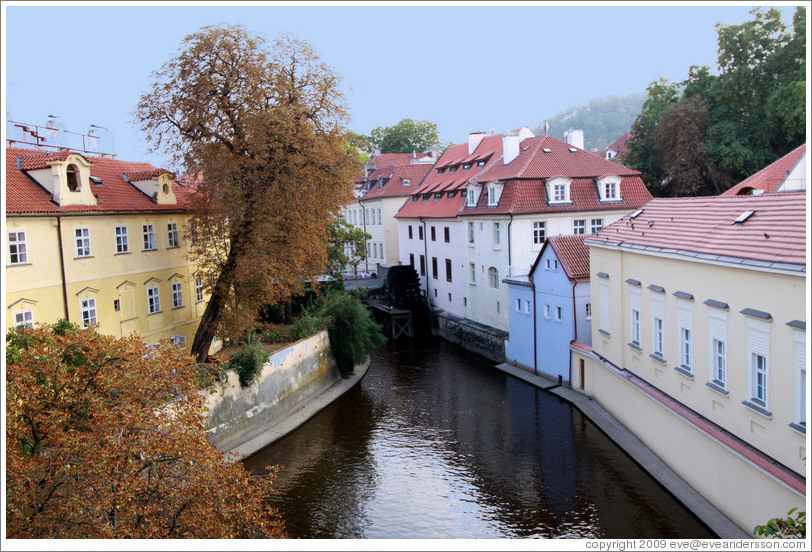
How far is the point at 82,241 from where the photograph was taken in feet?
64.6

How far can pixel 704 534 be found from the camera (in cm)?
1245

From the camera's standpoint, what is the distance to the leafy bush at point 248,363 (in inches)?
792

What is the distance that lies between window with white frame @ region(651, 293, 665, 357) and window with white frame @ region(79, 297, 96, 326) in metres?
15.2

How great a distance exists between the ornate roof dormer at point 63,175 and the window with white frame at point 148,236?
2.31 meters

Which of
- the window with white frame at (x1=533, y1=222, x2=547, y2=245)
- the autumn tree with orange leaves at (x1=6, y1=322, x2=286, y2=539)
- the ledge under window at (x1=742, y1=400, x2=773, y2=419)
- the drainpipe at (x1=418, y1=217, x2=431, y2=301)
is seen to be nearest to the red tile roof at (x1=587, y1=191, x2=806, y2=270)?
the ledge under window at (x1=742, y1=400, x2=773, y2=419)

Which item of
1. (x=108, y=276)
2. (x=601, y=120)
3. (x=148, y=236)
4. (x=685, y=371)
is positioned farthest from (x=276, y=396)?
(x=601, y=120)

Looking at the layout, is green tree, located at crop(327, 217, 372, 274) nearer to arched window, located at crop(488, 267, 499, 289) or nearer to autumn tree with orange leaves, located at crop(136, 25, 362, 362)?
arched window, located at crop(488, 267, 499, 289)

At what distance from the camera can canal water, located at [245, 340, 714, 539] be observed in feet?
45.5

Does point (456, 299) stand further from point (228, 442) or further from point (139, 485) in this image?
point (139, 485)

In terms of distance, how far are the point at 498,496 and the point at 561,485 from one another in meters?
1.51

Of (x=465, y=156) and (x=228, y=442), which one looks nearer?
(x=228, y=442)

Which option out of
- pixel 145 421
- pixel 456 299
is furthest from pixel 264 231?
pixel 456 299

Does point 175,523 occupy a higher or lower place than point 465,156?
lower

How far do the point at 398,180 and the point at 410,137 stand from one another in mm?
23706
